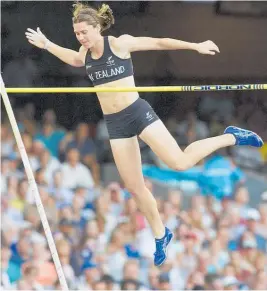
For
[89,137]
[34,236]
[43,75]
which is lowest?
[34,236]

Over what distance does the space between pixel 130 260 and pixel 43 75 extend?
213 cm

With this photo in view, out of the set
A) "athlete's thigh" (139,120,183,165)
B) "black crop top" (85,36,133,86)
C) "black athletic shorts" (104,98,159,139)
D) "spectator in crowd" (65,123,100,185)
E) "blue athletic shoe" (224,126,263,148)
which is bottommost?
"spectator in crowd" (65,123,100,185)

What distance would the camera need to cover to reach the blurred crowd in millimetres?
10070

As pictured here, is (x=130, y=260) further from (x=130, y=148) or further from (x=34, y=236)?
(x=130, y=148)

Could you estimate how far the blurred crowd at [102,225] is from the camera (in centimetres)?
1007

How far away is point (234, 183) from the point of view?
10164mm

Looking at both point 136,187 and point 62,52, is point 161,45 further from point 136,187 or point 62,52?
point 136,187

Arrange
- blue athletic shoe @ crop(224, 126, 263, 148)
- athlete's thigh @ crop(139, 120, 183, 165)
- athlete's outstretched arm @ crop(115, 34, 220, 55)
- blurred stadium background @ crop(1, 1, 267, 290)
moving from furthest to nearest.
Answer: blurred stadium background @ crop(1, 1, 267, 290)
blue athletic shoe @ crop(224, 126, 263, 148)
athlete's thigh @ crop(139, 120, 183, 165)
athlete's outstretched arm @ crop(115, 34, 220, 55)

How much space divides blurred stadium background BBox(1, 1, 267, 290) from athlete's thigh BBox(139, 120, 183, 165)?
8.71 ft

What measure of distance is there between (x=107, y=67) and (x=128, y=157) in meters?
0.71

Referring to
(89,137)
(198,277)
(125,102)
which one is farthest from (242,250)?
(125,102)

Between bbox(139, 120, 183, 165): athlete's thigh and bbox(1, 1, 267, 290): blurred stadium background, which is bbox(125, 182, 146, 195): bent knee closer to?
bbox(139, 120, 183, 165): athlete's thigh

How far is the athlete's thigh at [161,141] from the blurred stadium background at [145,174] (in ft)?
Answer: 8.71

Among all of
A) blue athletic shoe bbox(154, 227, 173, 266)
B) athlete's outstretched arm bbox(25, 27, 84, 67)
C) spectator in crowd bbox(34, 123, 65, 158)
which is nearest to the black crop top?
athlete's outstretched arm bbox(25, 27, 84, 67)
